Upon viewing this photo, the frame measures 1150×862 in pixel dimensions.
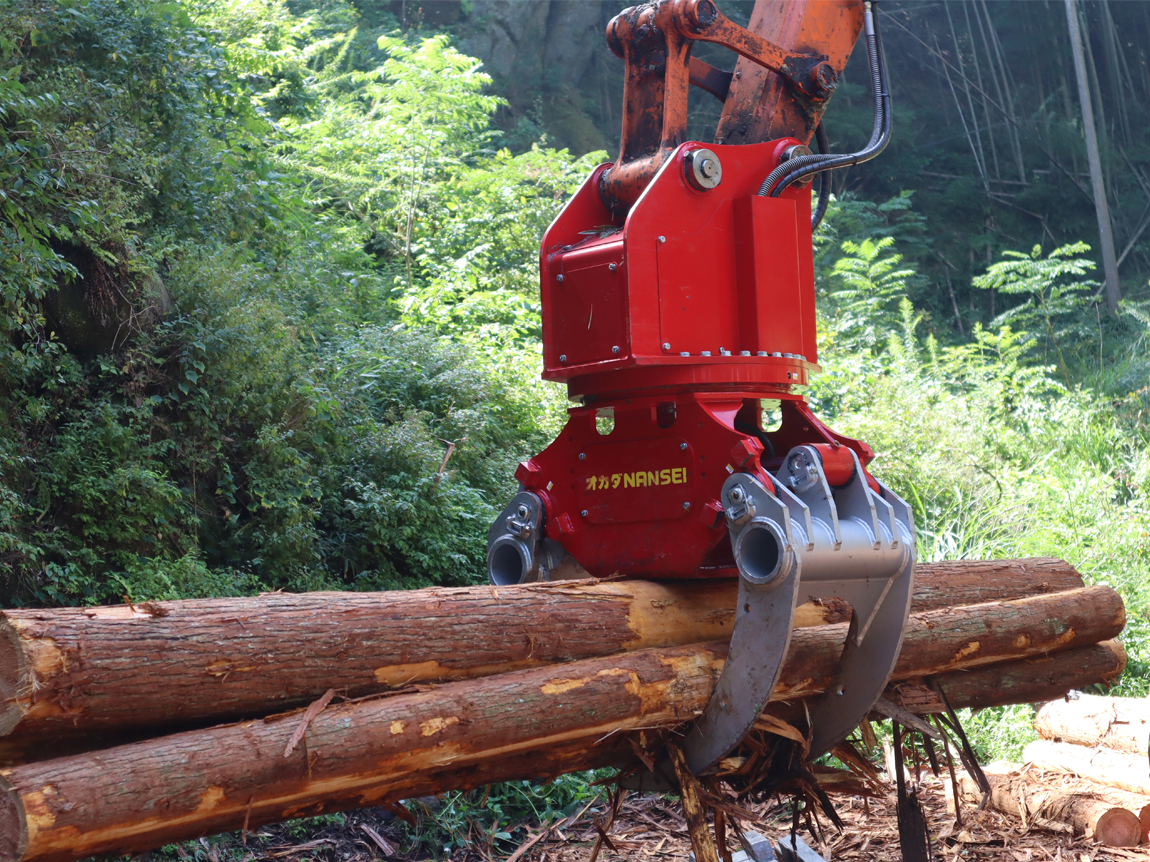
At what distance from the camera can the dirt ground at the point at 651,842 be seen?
4.54m

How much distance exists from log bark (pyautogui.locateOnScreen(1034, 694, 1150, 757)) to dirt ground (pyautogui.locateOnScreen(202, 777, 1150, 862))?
894 millimetres

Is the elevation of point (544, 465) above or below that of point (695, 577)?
above

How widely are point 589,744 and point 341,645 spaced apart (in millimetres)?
916

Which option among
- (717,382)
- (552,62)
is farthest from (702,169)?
(552,62)

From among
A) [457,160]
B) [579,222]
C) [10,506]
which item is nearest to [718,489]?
[579,222]

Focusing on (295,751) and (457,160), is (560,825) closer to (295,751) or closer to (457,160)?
(295,751)

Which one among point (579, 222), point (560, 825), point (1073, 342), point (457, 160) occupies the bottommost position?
point (560, 825)

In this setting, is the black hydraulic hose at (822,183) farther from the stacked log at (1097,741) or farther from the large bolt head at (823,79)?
the stacked log at (1097,741)

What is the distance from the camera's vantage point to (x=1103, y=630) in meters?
4.64

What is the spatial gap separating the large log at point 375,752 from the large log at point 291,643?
4.1 inches

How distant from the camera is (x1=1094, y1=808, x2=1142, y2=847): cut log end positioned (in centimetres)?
480

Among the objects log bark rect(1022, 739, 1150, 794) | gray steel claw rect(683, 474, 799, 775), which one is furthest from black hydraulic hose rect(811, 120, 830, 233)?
log bark rect(1022, 739, 1150, 794)

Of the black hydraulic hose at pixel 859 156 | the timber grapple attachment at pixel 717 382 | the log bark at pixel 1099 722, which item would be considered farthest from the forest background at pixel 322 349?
the black hydraulic hose at pixel 859 156

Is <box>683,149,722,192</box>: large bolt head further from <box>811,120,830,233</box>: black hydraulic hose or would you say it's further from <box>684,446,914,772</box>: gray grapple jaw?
<box>684,446,914,772</box>: gray grapple jaw
